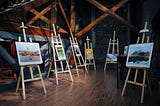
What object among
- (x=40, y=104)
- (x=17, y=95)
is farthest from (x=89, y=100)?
(x=17, y=95)

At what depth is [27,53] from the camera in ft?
13.0

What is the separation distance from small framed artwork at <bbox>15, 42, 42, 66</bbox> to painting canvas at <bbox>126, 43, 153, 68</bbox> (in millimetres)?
1936

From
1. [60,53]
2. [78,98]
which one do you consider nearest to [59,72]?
[60,53]

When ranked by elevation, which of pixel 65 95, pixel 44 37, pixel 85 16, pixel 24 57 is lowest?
pixel 65 95

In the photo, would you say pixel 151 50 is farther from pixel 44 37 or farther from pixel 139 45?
pixel 44 37

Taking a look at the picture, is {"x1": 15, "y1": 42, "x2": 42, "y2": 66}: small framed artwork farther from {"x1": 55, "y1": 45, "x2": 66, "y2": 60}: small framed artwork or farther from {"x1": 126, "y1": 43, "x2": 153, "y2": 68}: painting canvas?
{"x1": 126, "y1": 43, "x2": 153, "y2": 68}: painting canvas

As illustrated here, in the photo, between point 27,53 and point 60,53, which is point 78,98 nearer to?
point 27,53

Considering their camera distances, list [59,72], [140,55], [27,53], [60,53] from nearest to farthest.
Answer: [140,55] → [27,53] → [59,72] → [60,53]

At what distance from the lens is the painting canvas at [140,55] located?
133 inches

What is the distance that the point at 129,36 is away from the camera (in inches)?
383

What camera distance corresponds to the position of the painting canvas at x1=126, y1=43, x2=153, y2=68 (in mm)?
3389

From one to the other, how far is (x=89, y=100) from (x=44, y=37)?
3685mm

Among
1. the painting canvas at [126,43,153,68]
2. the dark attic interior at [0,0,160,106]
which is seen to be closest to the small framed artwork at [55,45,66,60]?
the dark attic interior at [0,0,160,106]

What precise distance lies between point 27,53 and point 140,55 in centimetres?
223
